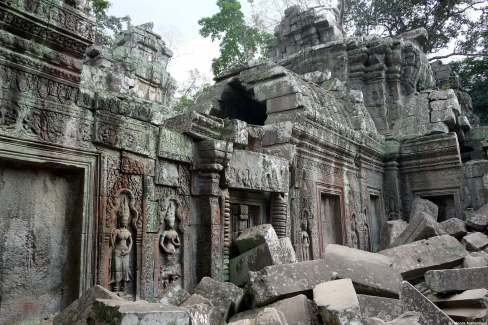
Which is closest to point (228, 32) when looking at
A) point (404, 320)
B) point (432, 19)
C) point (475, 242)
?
point (432, 19)

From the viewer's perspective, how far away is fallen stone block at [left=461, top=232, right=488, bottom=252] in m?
5.98

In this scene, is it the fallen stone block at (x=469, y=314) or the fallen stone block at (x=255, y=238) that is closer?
the fallen stone block at (x=469, y=314)

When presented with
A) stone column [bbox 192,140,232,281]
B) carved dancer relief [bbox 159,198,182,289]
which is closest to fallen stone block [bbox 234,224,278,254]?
stone column [bbox 192,140,232,281]

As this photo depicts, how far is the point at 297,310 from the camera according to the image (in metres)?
3.38

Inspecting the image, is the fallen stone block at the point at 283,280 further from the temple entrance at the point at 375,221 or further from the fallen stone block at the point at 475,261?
the temple entrance at the point at 375,221

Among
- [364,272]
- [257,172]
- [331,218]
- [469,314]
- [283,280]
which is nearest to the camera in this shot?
[469,314]

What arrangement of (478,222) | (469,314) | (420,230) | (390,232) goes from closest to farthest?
(469,314) < (420,230) < (478,222) < (390,232)

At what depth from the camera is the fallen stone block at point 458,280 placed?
4238mm

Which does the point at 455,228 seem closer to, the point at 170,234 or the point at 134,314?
the point at 170,234

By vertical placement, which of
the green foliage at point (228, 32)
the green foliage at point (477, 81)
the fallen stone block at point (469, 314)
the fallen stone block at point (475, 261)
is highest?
the green foliage at point (228, 32)

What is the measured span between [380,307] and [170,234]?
220cm

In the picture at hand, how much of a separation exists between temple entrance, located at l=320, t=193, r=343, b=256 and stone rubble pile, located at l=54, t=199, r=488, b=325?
221 centimetres

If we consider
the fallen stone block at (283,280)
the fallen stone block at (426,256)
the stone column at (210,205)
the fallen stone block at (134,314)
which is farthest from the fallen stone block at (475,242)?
the fallen stone block at (134,314)

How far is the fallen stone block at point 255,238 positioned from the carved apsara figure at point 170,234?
82cm
